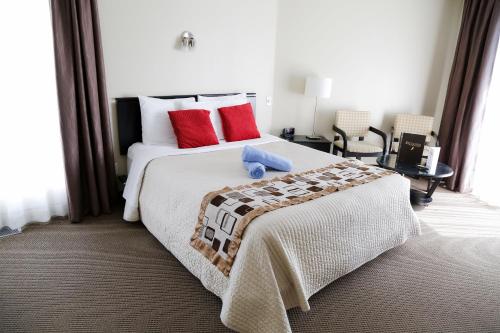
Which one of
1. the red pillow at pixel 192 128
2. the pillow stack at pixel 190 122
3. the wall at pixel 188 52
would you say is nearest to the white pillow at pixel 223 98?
the pillow stack at pixel 190 122

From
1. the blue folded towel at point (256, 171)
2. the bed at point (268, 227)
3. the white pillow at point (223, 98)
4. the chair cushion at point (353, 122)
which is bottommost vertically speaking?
the bed at point (268, 227)

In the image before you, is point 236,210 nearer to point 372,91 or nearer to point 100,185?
point 100,185

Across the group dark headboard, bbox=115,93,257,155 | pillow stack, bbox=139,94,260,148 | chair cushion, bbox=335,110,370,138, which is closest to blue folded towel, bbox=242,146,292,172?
pillow stack, bbox=139,94,260,148

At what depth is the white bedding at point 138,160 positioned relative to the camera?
267 cm

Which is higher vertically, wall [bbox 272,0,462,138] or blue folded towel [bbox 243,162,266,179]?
Answer: wall [bbox 272,0,462,138]

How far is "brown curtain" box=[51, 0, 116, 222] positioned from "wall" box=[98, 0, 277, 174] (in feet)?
0.74

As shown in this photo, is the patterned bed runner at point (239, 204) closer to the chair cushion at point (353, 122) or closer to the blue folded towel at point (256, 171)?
the blue folded towel at point (256, 171)

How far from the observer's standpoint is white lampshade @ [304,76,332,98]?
390 cm

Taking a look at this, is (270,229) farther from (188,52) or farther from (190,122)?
(188,52)

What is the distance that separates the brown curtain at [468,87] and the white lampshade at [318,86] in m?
1.65

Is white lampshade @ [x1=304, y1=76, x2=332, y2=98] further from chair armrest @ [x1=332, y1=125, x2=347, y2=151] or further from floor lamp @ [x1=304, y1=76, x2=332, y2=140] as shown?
chair armrest @ [x1=332, y1=125, x2=347, y2=151]

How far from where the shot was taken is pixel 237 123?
3.34 m

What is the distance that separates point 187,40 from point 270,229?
2.32m

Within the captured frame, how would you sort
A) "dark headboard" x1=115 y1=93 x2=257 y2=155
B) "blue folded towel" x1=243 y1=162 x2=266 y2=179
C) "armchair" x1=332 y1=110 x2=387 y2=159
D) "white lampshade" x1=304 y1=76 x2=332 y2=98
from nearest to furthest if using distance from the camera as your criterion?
1. "blue folded towel" x1=243 y1=162 x2=266 y2=179
2. "dark headboard" x1=115 y1=93 x2=257 y2=155
3. "white lampshade" x1=304 y1=76 x2=332 y2=98
4. "armchair" x1=332 y1=110 x2=387 y2=159
